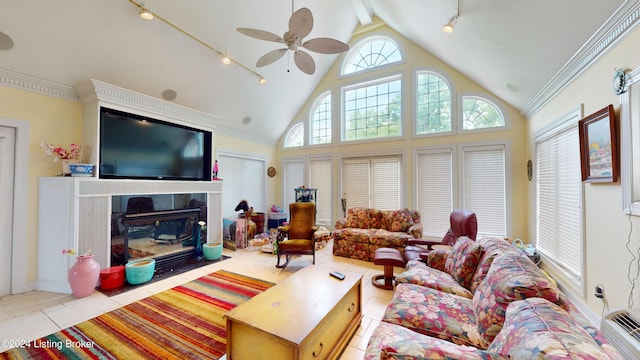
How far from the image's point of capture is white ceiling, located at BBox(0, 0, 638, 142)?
2.46m

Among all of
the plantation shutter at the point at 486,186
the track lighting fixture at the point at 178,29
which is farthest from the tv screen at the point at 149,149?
the plantation shutter at the point at 486,186

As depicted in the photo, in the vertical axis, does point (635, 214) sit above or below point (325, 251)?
above

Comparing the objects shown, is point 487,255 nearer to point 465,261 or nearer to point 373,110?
point 465,261

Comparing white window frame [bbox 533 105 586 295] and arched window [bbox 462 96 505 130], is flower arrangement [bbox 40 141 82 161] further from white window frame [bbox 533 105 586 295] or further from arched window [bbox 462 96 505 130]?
arched window [bbox 462 96 505 130]

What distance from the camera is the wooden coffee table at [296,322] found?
59.7 inches

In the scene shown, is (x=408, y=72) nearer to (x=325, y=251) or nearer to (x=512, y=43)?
(x=512, y=43)

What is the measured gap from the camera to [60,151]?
3061 mm

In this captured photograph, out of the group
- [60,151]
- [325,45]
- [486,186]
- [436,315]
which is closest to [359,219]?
[486,186]

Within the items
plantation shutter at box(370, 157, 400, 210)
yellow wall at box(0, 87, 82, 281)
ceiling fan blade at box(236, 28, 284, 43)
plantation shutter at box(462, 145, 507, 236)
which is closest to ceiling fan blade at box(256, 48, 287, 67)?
ceiling fan blade at box(236, 28, 284, 43)

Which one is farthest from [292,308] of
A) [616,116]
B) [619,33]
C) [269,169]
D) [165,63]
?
[269,169]

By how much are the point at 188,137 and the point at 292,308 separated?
3.89m

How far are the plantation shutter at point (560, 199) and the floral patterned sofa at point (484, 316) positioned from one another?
4.65 feet

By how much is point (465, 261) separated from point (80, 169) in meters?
4.65

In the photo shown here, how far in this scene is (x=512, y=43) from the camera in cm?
286
